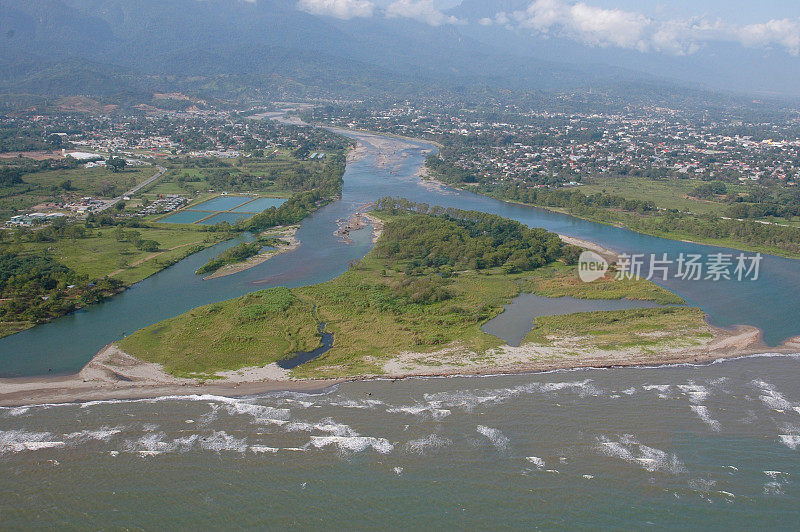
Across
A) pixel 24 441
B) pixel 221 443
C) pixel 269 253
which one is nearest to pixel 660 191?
pixel 269 253

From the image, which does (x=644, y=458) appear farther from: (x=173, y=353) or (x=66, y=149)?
(x=66, y=149)

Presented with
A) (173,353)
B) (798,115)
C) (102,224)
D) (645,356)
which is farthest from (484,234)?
(798,115)

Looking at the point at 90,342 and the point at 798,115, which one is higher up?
the point at 798,115

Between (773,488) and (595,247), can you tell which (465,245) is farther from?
(773,488)

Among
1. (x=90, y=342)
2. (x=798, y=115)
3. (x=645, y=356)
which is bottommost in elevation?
(x=90, y=342)

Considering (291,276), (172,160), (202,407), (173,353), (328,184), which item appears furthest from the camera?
(172,160)

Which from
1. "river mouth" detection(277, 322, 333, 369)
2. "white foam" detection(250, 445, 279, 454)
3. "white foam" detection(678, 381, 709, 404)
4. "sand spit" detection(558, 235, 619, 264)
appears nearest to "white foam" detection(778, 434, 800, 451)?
"white foam" detection(678, 381, 709, 404)
